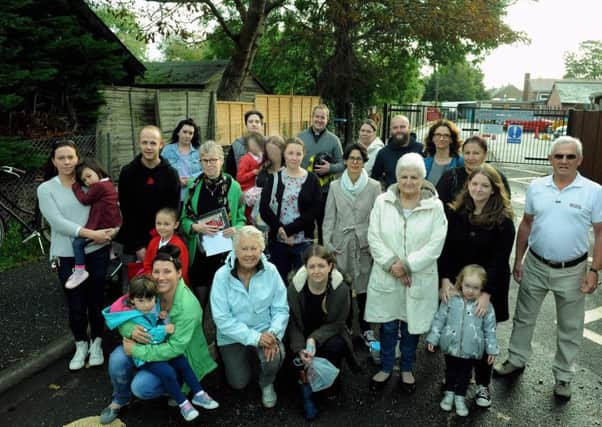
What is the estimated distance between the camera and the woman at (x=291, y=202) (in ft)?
15.4

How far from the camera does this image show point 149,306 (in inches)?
138

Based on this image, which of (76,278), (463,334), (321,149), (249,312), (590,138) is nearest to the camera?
(463,334)

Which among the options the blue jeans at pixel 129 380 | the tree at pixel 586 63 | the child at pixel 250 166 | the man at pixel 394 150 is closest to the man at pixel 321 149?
the man at pixel 394 150

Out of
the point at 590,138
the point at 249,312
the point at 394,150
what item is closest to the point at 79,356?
the point at 249,312

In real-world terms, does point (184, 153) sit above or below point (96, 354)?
above

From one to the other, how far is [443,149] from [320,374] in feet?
8.47

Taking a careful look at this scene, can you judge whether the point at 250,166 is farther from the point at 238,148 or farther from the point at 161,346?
the point at 161,346

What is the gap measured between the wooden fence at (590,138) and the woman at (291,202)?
30.2 ft

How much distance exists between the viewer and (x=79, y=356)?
4.26 meters

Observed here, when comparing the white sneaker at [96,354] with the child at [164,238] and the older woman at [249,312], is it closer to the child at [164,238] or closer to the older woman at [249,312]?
the child at [164,238]

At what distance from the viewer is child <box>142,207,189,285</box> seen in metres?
4.11

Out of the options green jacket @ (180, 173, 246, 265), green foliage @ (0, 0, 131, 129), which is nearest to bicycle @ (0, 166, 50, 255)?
green foliage @ (0, 0, 131, 129)

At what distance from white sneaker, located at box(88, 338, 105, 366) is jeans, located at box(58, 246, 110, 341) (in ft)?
0.33

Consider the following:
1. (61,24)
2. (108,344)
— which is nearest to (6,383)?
(108,344)
